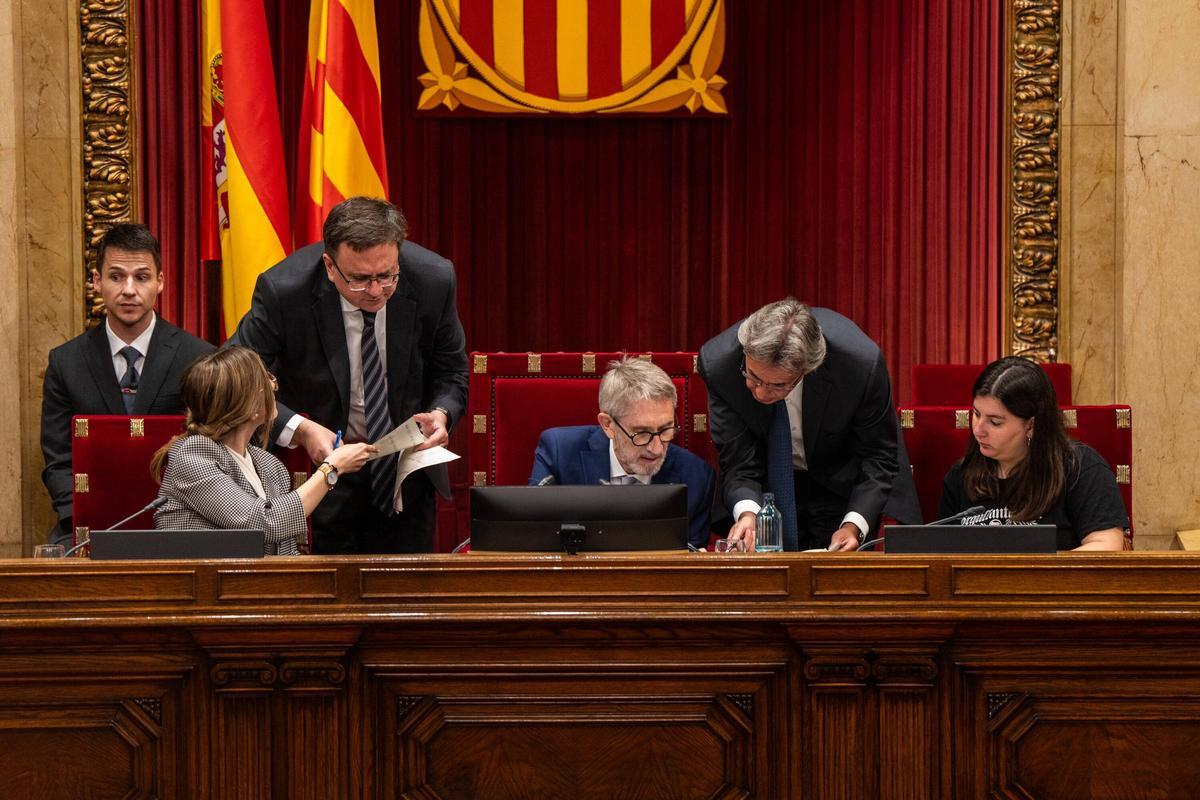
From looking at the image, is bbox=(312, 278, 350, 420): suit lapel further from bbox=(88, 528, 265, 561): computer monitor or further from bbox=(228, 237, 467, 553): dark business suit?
bbox=(88, 528, 265, 561): computer monitor

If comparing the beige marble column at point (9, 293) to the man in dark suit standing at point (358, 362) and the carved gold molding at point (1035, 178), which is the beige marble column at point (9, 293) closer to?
the man in dark suit standing at point (358, 362)

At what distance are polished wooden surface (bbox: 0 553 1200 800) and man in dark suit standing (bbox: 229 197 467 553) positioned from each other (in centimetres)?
87

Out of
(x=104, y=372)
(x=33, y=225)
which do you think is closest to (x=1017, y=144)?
(x=104, y=372)

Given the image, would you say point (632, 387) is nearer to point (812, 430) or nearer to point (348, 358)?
point (812, 430)

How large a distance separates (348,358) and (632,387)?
2.35 ft

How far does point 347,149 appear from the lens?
438 centimetres

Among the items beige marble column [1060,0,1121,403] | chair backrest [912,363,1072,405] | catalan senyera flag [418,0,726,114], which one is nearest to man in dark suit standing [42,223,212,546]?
catalan senyera flag [418,0,726,114]

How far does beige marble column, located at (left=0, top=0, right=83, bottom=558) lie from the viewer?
167 inches

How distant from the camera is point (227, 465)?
2725 mm

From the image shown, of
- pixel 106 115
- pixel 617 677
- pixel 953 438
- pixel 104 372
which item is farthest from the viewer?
pixel 106 115

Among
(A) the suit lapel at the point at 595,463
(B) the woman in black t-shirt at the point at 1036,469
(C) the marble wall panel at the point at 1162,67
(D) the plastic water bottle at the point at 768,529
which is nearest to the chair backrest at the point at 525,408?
(A) the suit lapel at the point at 595,463

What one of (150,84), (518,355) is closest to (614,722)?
(518,355)

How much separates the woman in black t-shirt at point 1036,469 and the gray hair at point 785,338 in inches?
14.6

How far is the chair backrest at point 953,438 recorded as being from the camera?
11.4 feet
